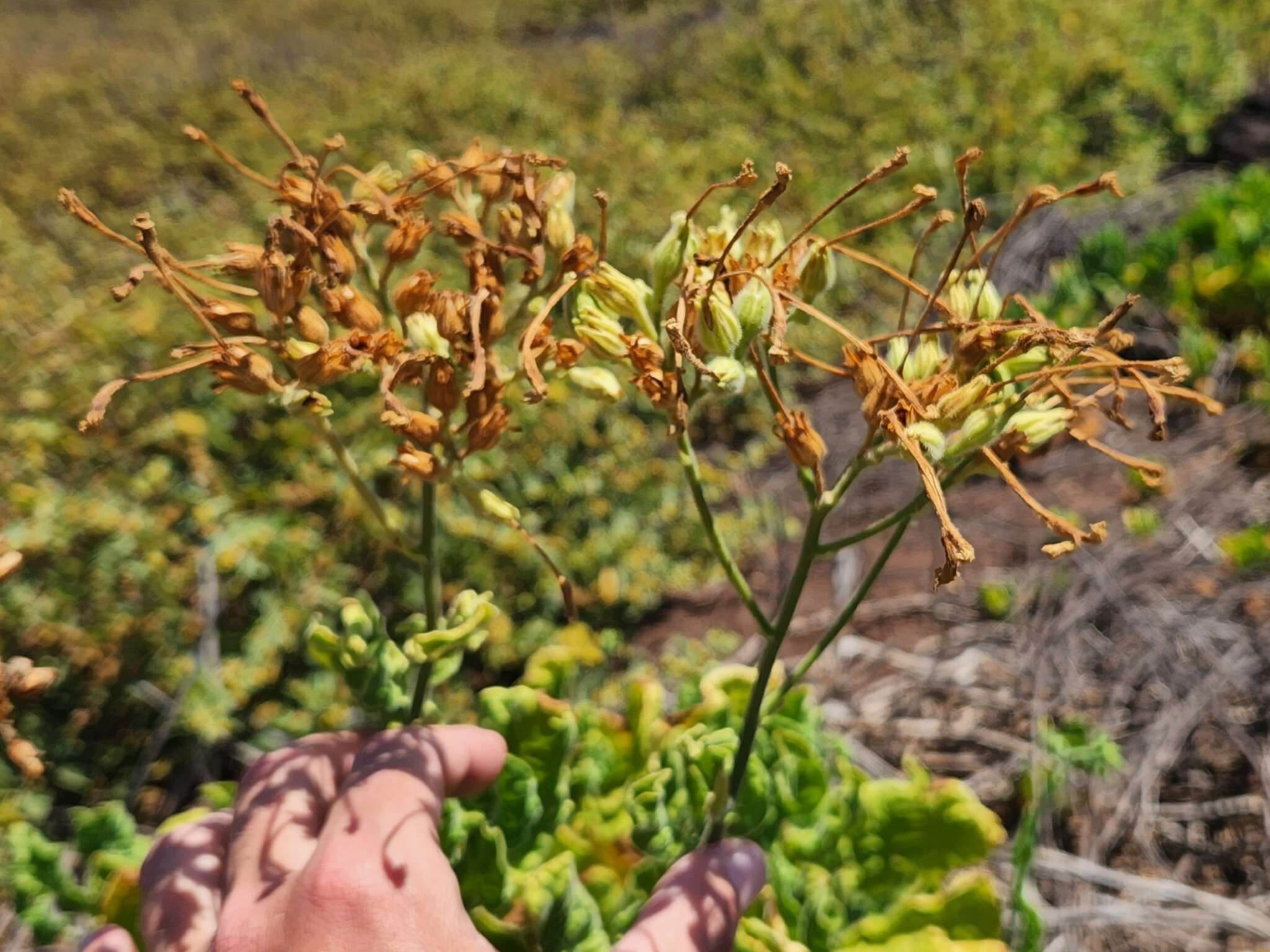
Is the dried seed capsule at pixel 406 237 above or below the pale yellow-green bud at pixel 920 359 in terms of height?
above

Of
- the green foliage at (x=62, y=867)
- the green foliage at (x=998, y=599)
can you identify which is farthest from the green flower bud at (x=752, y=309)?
the green foliage at (x=998, y=599)

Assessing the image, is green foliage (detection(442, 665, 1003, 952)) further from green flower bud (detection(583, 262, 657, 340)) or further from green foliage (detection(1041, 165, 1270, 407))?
green foliage (detection(1041, 165, 1270, 407))

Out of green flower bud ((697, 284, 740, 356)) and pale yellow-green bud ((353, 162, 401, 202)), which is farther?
pale yellow-green bud ((353, 162, 401, 202))

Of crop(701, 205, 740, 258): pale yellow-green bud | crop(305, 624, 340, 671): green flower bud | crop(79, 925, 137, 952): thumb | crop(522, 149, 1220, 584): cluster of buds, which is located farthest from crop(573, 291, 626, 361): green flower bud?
crop(79, 925, 137, 952): thumb

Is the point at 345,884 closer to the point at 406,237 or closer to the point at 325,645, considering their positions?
the point at 325,645

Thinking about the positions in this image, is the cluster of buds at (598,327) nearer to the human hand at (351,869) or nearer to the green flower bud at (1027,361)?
the green flower bud at (1027,361)

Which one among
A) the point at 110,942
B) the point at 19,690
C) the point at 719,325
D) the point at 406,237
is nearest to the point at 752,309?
the point at 719,325

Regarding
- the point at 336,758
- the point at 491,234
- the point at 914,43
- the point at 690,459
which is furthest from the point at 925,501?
the point at 914,43
